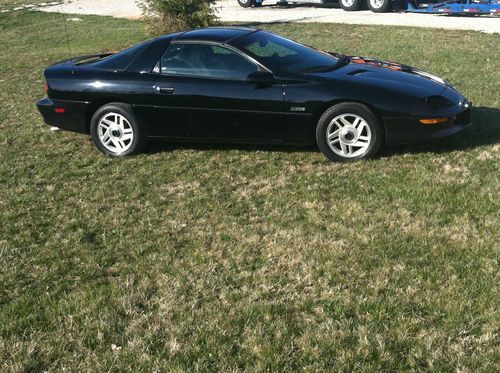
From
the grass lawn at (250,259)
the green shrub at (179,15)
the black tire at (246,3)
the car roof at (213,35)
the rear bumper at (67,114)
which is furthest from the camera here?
the black tire at (246,3)

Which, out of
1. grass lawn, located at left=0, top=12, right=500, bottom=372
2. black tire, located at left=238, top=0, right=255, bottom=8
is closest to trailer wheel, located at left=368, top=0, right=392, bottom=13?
black tire, located at left=238, top=0, right=255, bottom=8

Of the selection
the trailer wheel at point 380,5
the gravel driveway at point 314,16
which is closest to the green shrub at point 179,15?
the gravel driveway at point 314,16

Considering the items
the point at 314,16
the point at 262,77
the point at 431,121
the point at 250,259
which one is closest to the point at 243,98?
the point at 262,77

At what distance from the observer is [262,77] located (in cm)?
546

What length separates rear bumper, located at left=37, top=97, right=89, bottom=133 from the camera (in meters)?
6.12

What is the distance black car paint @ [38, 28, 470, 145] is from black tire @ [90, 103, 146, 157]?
0.08 metres

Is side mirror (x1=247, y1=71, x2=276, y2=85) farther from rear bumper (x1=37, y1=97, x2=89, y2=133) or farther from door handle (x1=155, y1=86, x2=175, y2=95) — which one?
rear bumper (x1=37, y1=97, x2=89, y2=133)

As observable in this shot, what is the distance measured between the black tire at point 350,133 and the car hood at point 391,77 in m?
0.34

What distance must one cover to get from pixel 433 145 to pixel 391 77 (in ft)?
2.71

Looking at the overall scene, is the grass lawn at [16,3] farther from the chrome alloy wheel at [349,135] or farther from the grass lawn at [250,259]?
the chrome alloy wheel at [349,135]

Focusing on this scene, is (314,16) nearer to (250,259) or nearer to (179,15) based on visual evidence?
(179,15)

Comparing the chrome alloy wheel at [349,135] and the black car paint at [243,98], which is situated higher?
the black car paint at [243,98]

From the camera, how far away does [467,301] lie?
10.2ft

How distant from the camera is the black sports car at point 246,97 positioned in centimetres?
534
